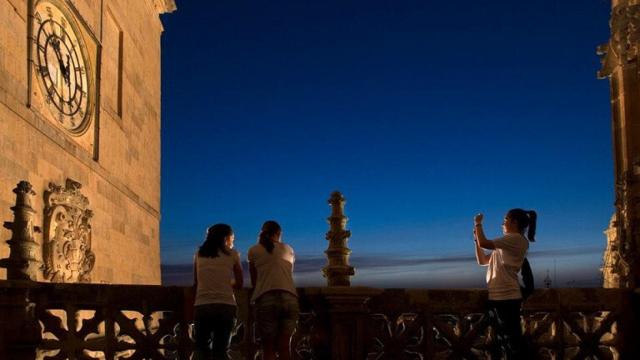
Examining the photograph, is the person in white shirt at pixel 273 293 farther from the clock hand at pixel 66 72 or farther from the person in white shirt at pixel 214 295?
the clock hand at pixel 66 72

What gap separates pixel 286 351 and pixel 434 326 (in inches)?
69.2

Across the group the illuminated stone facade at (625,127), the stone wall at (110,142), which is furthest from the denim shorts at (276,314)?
the stone wall at (110,142)

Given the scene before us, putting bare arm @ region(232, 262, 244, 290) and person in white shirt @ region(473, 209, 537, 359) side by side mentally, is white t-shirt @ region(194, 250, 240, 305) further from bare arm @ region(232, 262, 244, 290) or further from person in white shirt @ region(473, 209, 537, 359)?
person in white shirt @ region(473, 209, 537, 359)

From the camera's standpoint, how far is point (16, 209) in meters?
7.46

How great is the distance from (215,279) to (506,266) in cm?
276

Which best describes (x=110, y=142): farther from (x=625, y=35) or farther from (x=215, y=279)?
(x=625, y=35)

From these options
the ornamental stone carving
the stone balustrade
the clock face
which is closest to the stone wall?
the clock face

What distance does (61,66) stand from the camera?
12203 millimetres

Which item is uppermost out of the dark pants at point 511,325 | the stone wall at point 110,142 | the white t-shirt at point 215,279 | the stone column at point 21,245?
the stone wall at point 110,142

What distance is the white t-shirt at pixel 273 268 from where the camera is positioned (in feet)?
22.5

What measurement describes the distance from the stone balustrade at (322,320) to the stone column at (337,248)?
0.31 meters

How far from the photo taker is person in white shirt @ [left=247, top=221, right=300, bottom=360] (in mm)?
6855

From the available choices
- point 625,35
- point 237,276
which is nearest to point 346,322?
point 237,276

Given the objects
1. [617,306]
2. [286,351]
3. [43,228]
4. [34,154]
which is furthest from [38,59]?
[617,306]
